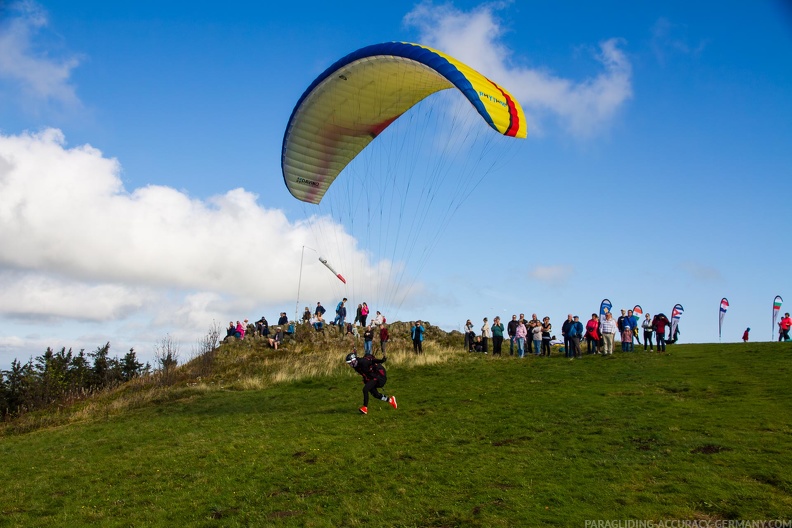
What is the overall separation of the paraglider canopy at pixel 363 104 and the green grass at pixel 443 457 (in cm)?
715

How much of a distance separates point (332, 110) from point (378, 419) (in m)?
10.1

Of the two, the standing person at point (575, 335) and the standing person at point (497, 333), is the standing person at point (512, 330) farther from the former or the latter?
the standing person at point (575, 335)

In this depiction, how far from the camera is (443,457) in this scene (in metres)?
11.3

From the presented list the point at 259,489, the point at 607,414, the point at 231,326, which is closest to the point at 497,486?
the point at 259,489

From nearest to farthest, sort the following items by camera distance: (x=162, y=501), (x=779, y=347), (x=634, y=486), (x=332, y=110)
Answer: (x=634, y=486) → (x=162, y=501) → (x=332, y=110) → (x=779, y=347)

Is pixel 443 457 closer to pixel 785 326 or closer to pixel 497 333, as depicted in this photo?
pixel 497 333

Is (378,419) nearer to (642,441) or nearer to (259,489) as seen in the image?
(259,489)

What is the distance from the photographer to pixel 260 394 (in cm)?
2061

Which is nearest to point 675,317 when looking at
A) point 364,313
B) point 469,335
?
point 469,335

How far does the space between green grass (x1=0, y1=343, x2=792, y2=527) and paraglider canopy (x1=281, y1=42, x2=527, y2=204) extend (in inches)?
281

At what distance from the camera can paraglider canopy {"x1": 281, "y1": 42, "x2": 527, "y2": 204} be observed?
613 inches

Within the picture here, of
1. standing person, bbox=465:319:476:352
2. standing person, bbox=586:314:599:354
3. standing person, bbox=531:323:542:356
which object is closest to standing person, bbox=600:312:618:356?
standing person, bbox=586:314:599:354

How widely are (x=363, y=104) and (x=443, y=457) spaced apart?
12.2m

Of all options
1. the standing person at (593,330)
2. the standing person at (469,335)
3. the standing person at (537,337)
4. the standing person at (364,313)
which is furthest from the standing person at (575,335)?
the standing person at (364,313)
